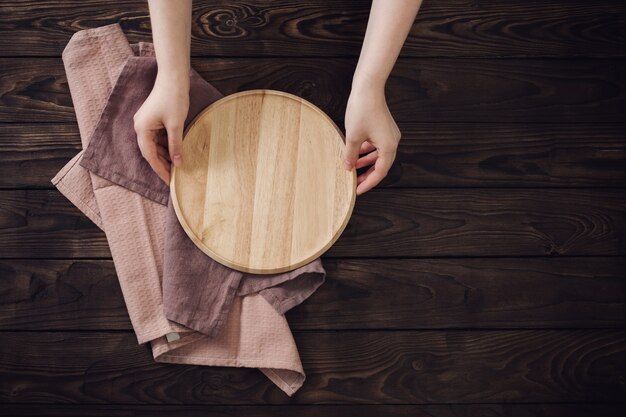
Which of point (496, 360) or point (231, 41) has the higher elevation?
point (231, 41)

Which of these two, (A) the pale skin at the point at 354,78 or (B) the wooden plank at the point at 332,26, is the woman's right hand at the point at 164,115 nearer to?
(A) the pale skin at the point at 354,78

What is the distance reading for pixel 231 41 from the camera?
44.7 inches

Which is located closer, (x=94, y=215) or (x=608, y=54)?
(x=94, y=215)

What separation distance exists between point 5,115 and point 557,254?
4.03 feet

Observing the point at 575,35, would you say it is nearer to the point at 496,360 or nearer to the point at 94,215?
the point at 496,360

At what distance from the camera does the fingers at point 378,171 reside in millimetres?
882

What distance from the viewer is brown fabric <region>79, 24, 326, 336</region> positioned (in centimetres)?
98

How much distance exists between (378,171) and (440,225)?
295 millimetres

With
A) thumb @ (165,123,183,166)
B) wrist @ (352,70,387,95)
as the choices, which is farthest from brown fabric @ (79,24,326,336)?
wrist @ (352,70,387,95)

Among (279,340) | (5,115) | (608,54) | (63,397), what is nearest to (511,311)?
(279,340)

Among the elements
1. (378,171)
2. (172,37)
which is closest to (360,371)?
(378,171)

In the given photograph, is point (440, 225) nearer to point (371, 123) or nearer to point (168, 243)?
point (371, 123)

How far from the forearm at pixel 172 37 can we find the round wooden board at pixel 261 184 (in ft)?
0.36

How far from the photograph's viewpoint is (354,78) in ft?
2.84
